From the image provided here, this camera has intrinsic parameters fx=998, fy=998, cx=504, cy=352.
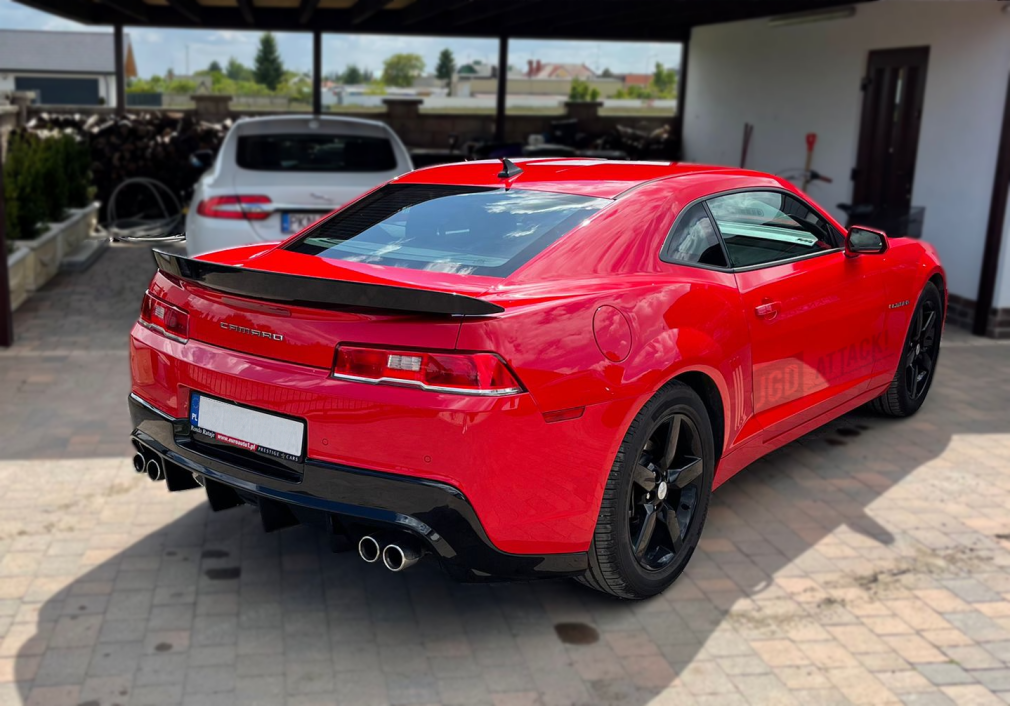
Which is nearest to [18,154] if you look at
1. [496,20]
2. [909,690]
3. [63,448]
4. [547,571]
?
[63,448]

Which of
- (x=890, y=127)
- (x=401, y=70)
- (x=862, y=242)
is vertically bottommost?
(x=862, y=242)

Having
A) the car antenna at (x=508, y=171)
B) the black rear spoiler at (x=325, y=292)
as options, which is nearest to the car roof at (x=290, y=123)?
the car antenna at (x=508, y=171)

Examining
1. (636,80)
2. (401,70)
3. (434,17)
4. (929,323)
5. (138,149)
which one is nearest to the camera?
(929,323)

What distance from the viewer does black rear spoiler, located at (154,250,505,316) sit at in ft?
9.17

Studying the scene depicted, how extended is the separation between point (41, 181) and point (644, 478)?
876 centimetres

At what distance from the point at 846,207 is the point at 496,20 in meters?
8.09

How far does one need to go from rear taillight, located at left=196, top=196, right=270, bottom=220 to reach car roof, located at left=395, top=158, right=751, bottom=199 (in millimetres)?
2994

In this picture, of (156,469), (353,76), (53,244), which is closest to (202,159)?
(53,244)

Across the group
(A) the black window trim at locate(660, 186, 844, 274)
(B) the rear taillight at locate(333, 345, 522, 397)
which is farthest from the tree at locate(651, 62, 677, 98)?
(B) the rear taillight at locate(333, 345, 522, 397)

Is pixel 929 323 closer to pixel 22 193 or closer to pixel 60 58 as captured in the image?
pixel 22 193

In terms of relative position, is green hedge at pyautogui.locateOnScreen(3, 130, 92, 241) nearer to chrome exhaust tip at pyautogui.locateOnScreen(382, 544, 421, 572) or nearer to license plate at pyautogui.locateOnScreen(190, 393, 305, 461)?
license plate at pyautogui.locateOnScreen(190, 393, 305, 461)

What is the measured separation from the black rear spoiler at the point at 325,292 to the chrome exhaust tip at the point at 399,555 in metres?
0.71

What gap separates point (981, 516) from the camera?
4477 millimetres

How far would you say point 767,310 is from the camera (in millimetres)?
3969
